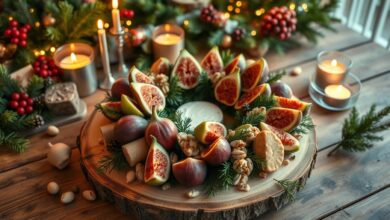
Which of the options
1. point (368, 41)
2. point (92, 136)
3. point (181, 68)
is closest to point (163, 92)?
point (181, 68)

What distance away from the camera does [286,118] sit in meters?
1.28

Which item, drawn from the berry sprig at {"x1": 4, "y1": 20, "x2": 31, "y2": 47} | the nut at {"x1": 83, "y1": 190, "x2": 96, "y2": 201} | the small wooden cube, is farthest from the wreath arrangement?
the berry sprig at {"x1": 4, "y1": 20, "x2": 31, "y2": 47}

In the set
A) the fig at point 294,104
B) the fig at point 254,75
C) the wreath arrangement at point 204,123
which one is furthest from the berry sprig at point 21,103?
the fig at point 294,104

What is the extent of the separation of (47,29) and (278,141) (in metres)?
1.05

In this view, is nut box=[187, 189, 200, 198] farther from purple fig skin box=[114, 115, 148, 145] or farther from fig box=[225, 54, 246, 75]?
fig box=[225, 54, 246, 75]

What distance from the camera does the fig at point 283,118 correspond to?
126cm

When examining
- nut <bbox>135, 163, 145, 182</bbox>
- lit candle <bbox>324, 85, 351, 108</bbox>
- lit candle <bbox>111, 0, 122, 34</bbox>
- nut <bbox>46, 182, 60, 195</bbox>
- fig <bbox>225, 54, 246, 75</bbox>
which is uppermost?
lit candle <bbox>111, 0, 122, 34</bbox>

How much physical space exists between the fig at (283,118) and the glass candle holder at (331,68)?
46 cm

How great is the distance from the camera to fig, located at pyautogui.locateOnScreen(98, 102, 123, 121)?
1.32m

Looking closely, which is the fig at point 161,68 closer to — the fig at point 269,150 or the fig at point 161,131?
the fig at point 161,131

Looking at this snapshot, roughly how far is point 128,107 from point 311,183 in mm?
636

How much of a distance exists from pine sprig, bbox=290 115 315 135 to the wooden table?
164 millimetres

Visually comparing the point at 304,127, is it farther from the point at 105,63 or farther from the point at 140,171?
the point at 105,63

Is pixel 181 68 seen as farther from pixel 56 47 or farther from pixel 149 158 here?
pixel 56 47
